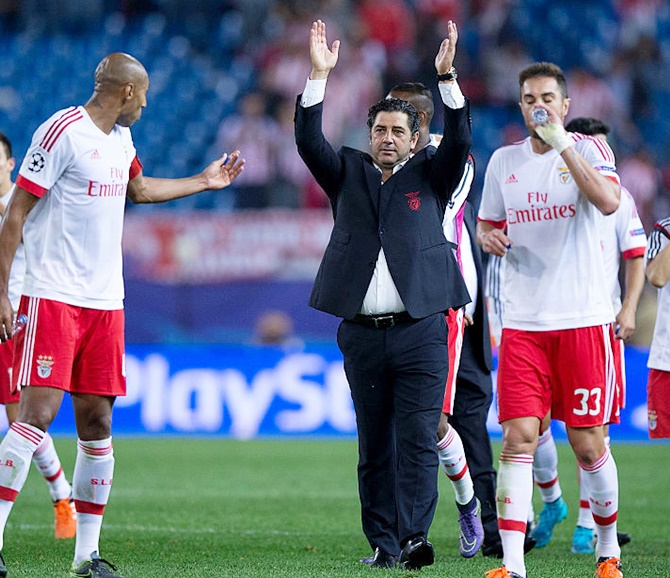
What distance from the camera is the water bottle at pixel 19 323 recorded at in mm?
5559

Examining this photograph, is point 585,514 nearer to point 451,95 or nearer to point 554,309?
point 554,309

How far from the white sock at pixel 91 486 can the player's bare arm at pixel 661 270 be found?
2825mm

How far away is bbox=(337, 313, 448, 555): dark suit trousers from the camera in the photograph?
5.96m

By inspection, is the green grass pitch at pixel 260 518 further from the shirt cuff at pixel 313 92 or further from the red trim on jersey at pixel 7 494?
the shirt cuff at pixel 313 92

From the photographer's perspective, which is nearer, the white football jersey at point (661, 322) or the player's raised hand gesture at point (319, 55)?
the player's raised hand gesture at point (319, 55)

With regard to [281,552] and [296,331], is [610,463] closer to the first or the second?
[281,552]

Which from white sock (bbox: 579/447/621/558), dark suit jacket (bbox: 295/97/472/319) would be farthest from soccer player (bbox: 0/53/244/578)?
white sock (bbox: 579/447/621/558)

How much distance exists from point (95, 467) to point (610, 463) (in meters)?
2.50

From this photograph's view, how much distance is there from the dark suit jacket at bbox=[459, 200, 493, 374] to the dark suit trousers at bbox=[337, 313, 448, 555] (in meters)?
1.24

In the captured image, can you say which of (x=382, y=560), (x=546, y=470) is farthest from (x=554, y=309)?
(x=546, y=470)

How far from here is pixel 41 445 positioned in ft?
24.8

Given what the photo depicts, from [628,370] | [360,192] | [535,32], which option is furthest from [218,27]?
[360,192]

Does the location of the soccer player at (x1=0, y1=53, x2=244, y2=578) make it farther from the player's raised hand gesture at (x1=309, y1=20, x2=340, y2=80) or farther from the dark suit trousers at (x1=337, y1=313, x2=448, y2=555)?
the dark suit trousers at (x1=337, y1=313, x2=448, y2=555)

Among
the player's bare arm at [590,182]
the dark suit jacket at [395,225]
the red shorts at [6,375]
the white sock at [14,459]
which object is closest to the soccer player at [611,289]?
the dark suit jacket at [395,225]
